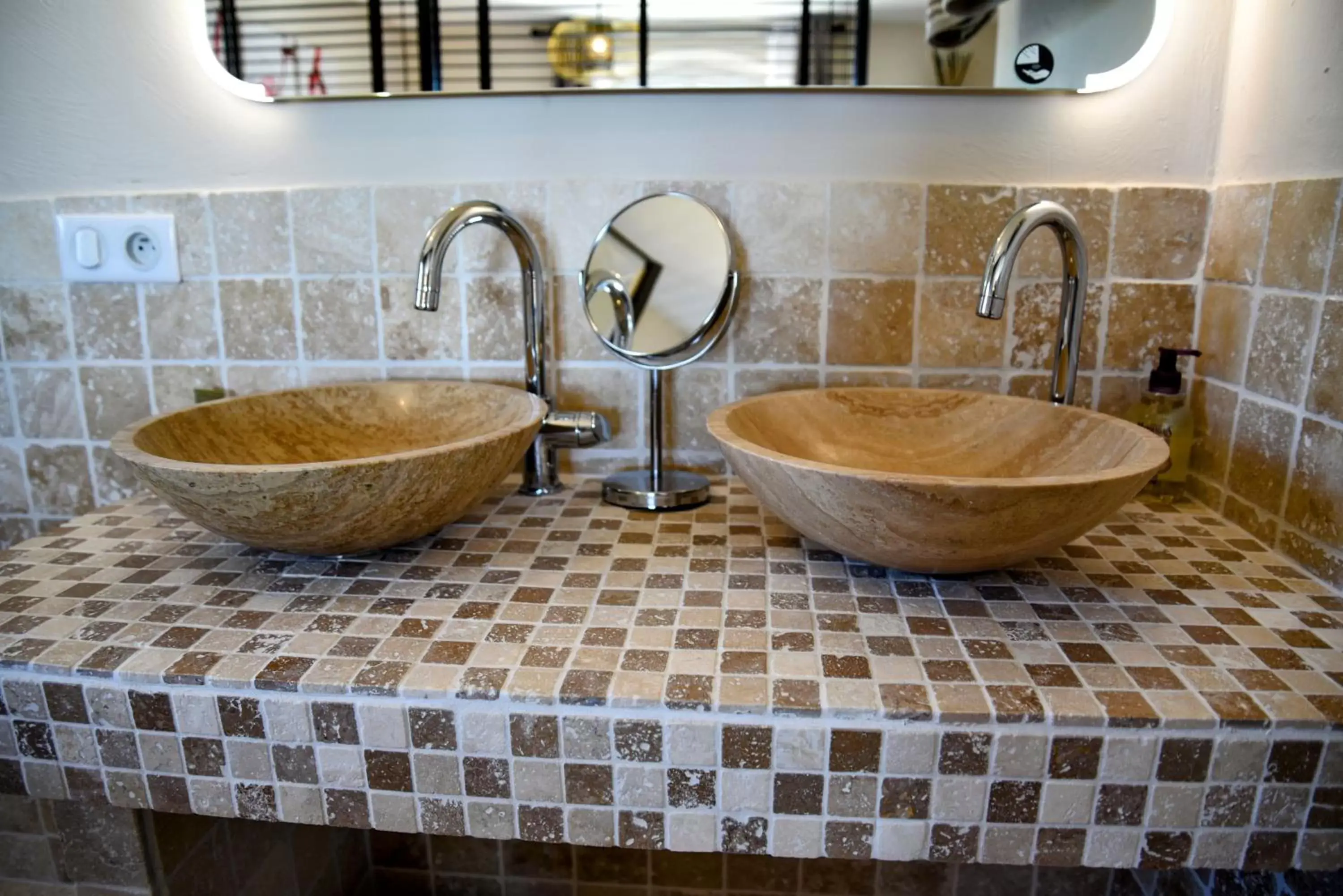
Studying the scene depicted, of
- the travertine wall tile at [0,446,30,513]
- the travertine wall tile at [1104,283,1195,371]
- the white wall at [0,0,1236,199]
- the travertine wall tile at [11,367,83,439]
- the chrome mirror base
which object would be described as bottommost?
the travertine wall tile at [0,446,30,513]

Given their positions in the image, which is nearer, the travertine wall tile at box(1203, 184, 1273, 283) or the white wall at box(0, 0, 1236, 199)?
the travertine wall tile at box(1203, 184, 1273, 283)

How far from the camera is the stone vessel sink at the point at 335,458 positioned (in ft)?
2.37

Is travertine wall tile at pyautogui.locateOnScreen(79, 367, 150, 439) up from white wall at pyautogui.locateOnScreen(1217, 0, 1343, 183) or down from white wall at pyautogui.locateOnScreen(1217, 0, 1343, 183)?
down

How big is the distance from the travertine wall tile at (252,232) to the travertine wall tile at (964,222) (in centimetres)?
84

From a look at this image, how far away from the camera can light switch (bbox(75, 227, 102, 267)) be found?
1.13 m

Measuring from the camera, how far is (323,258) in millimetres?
1124

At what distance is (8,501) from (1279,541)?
5.32ft

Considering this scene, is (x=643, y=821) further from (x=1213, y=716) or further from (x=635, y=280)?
(x=635, y=280)

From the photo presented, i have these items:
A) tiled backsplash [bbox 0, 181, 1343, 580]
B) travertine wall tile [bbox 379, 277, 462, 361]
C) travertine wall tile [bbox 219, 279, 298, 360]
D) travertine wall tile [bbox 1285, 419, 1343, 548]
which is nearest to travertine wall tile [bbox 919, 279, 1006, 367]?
tiled backsplash [bbox 0, 181, 1343, 580]

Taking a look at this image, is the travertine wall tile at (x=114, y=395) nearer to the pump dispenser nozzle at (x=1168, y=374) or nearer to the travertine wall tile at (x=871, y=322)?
the travertine wall tile at (x=871, y=322)

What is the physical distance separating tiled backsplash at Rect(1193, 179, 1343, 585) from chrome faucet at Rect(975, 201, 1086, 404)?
0.16m

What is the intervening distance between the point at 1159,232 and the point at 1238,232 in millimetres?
91

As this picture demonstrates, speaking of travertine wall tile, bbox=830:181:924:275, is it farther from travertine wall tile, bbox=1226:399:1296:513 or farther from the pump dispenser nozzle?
travertine wall tile, bbox=1226:399:1296:513

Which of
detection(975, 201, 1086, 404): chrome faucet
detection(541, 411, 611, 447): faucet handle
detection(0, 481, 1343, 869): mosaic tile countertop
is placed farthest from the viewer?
detection(541, 411, 611, 447): faucet handle
